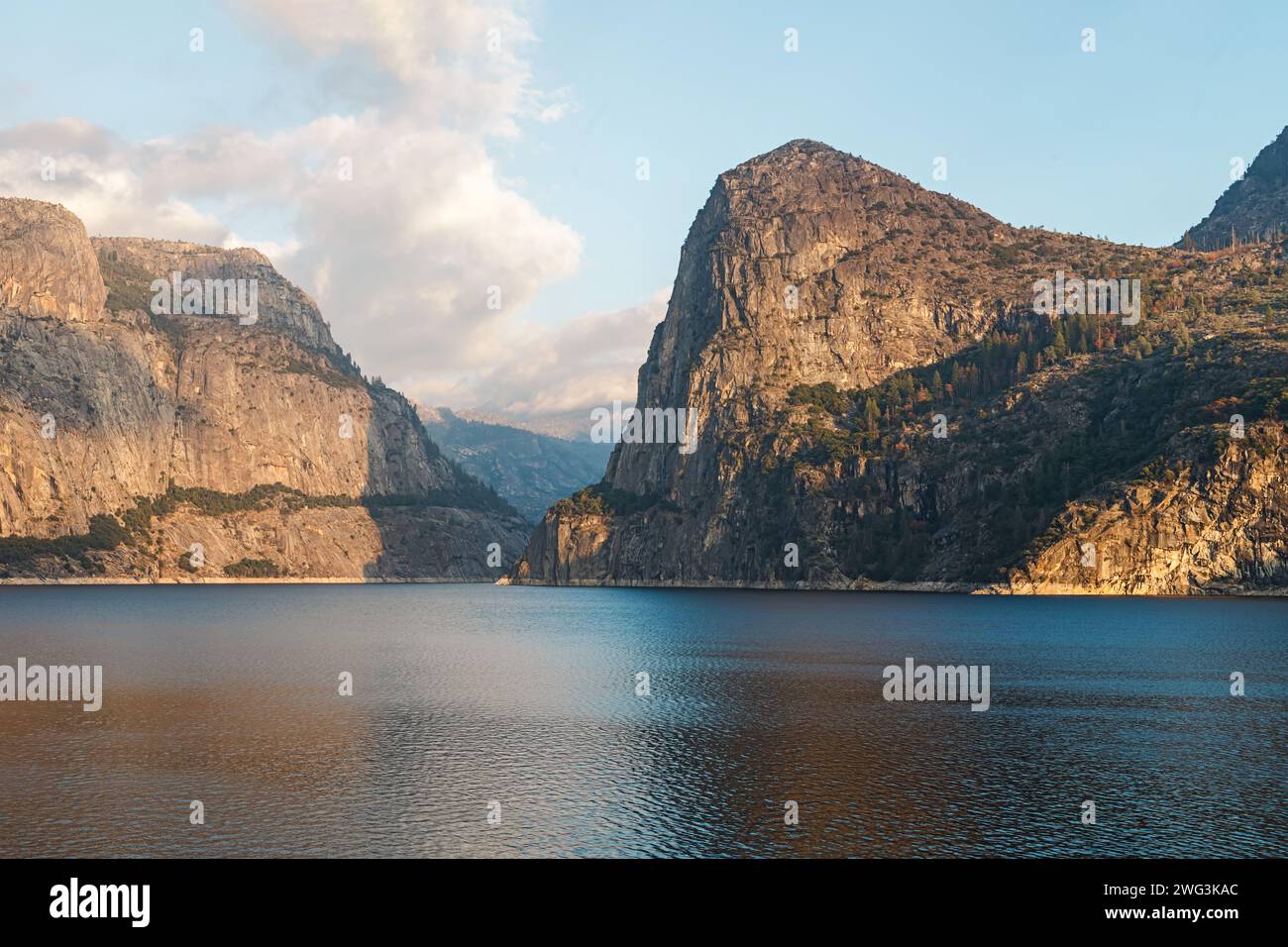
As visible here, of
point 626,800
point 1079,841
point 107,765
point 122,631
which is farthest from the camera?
point 122,631

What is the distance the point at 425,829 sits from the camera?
43906 millimetres

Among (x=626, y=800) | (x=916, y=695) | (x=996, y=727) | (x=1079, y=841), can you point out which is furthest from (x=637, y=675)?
(x=1079, y=841)

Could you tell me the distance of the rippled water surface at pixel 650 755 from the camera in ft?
141

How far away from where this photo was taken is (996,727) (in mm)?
67125

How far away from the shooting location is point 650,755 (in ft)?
194

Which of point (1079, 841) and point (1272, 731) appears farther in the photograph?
point (1272, 731)

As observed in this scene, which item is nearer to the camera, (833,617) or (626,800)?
(626,800)

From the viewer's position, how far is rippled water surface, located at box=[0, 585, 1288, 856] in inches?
1695

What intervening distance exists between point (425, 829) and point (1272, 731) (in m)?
49.4

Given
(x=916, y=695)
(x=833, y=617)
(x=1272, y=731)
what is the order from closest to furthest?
(x=1272, y=731)
(x=916, y=695)
(x=833, y=617)
